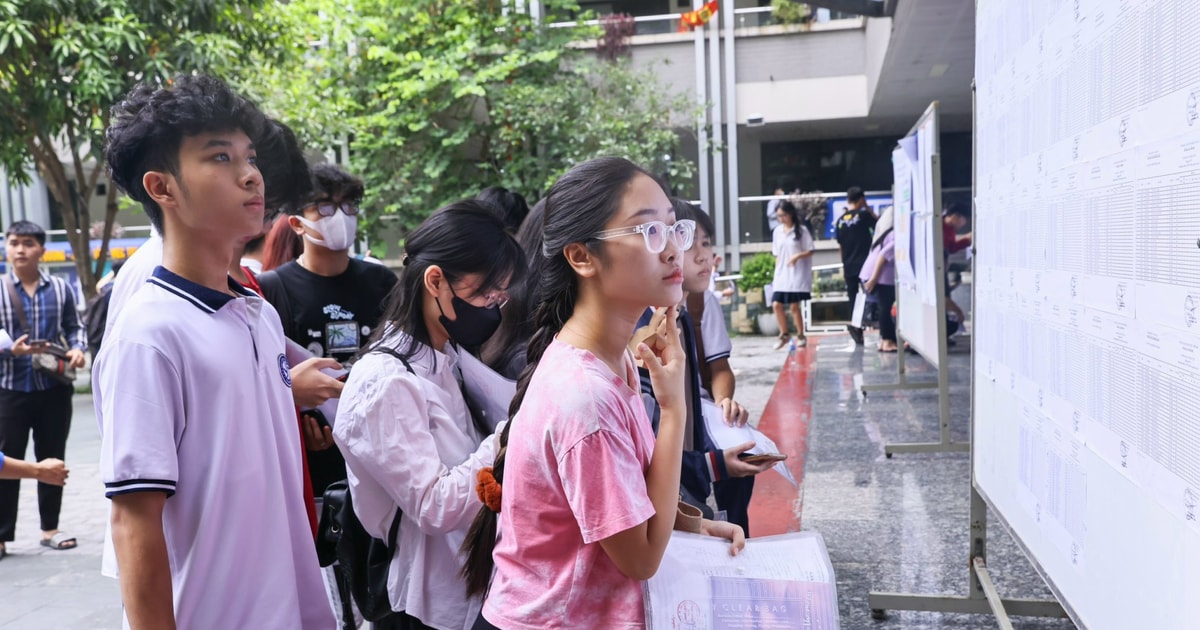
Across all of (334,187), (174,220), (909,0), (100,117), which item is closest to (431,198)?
(100,117)

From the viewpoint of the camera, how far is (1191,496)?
59.3 inches

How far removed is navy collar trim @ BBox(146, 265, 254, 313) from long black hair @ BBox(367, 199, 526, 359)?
71 centimetres

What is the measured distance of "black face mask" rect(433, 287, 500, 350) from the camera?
2.51 meters

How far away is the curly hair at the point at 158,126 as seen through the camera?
1783 millimetres

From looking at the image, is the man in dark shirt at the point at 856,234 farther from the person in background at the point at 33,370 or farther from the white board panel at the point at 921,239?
the person in background at the point at 33,370

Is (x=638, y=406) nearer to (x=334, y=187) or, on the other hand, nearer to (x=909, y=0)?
(x=334, y=187)

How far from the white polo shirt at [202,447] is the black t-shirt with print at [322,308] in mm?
1748

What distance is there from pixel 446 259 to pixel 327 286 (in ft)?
4.35

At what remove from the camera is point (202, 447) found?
5.46 feet

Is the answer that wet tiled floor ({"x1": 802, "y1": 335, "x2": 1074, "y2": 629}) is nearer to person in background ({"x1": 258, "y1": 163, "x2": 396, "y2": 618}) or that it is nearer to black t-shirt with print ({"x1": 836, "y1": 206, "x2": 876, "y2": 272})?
person in background ({"x1": 258, "y1": 163, "x2": 396, "y2": 618})

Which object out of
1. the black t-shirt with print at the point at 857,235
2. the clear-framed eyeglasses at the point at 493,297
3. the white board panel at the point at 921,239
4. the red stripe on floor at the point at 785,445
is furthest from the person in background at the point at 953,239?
the clear-framed eyeglasses at the point at 493,297

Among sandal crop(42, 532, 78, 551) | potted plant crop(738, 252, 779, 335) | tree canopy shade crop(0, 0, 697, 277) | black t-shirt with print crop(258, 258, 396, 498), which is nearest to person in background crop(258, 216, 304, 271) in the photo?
black t-shirt with print crop(258, 258, 396, 498)

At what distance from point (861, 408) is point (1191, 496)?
6.35 m

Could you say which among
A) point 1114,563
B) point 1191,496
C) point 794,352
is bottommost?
point 794,352
